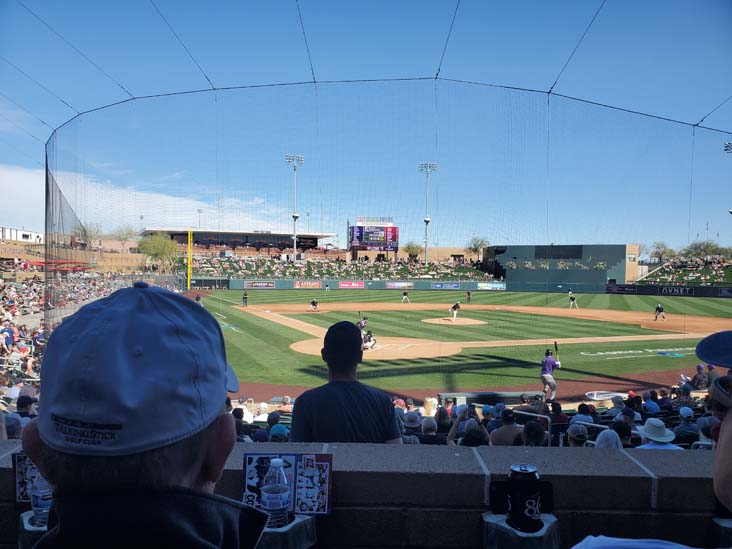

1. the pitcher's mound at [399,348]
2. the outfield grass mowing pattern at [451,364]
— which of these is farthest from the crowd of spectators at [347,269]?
the pitcher's mound at [399,348]

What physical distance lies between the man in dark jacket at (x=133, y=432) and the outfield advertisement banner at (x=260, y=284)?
1852 inches

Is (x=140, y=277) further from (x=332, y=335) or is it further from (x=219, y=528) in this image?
(x=219, y=528)

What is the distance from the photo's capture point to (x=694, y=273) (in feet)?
156

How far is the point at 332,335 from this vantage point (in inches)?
141

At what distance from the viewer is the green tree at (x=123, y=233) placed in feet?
40.9

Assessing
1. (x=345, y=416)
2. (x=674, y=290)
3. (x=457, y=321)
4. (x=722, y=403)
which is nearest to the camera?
(x=722, y=403)

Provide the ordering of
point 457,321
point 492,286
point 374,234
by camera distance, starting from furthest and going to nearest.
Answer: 1. point 492,286
2. point 457,321
3. point 374,234

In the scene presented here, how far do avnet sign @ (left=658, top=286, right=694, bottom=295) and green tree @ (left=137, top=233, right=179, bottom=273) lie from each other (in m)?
42.2

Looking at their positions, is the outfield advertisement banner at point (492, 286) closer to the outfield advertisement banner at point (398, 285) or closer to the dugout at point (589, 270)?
the dugout at point (589, 270)

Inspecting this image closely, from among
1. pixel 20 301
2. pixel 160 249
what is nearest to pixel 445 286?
pixel 20 301

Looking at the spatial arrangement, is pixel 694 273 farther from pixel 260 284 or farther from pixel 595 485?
pixel 595 485

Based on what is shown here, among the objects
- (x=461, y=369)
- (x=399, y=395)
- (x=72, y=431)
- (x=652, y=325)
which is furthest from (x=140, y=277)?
(x=652, y=325)

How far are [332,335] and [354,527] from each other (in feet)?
4.71

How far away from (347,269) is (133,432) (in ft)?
163
